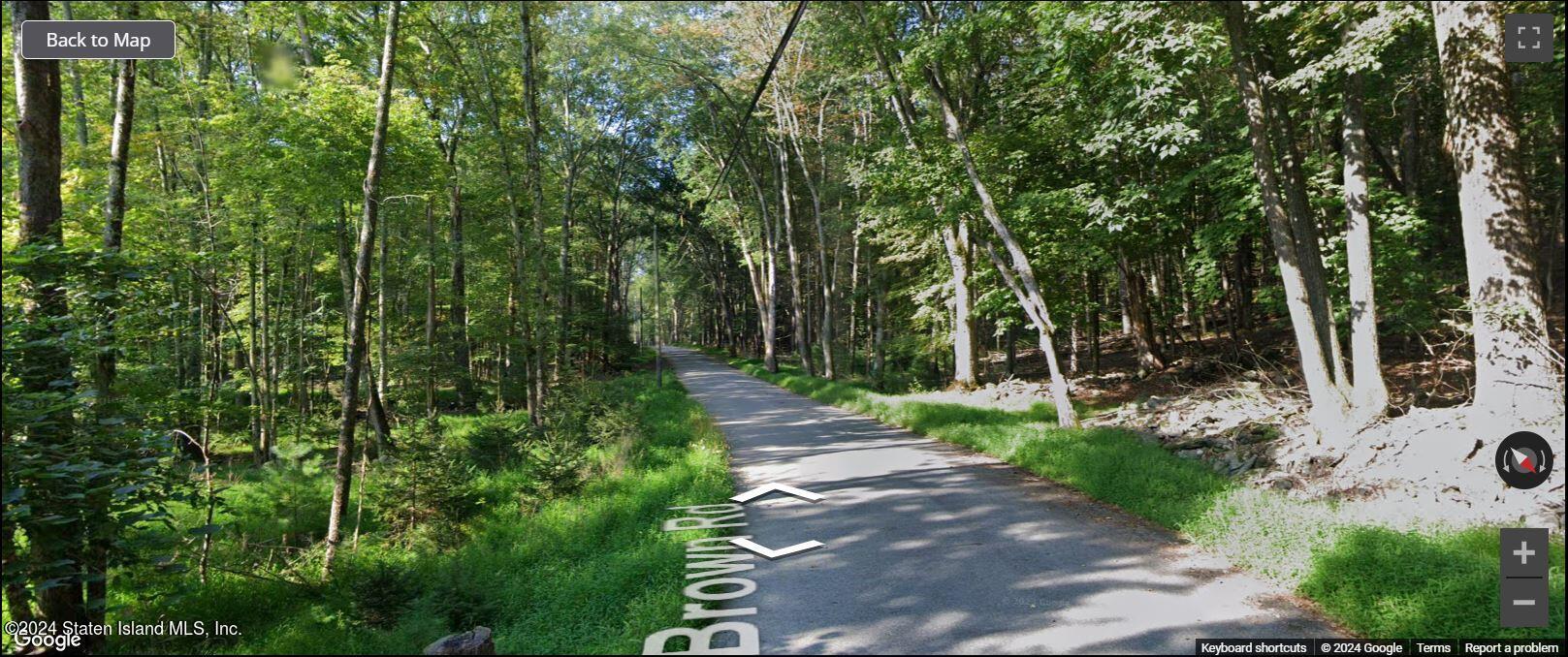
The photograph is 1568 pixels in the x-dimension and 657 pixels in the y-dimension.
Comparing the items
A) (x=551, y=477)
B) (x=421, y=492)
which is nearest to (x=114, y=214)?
(x=421, y=492)

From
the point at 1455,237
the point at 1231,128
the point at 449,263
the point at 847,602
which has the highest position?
the point at 1231,128

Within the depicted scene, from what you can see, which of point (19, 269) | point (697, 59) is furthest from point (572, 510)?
point (697, 59)

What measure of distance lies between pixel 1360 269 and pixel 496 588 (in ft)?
35.0

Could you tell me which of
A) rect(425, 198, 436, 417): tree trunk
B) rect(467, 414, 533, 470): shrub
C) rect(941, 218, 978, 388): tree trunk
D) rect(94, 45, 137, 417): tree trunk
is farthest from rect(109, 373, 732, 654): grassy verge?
rect(941, 218, 978, 388): tree trunk

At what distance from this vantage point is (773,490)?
809 centimetres

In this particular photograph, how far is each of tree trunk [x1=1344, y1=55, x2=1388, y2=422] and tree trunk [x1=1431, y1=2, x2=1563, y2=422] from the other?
5.46 ft

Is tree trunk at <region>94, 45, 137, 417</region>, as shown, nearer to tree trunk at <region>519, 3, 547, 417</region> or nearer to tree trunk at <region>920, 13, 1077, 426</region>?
tree trunk at <region>519, 3, 547, 417</region>

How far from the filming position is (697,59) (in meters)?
22.4

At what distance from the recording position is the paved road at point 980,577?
12.9ft

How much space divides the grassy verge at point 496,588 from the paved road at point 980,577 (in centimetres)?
97

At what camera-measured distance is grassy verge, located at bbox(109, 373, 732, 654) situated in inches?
172

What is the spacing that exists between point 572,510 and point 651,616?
3.58 meters

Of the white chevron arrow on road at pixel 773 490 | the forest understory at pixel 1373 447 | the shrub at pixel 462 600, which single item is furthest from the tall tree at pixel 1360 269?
the shrub at pixel 462 600

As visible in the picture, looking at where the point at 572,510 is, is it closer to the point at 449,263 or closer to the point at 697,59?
the point at 449,263
